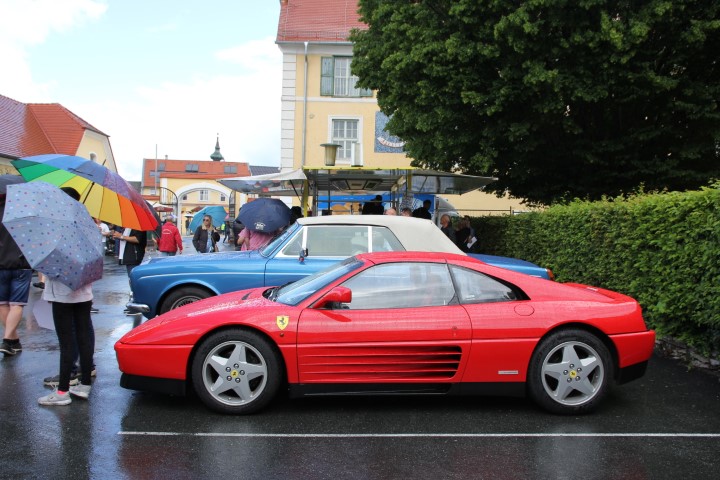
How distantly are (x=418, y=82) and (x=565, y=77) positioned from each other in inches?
113

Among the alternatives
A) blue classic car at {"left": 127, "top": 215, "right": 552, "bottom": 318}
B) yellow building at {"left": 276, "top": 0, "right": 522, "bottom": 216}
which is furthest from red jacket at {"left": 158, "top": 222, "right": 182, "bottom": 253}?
yellow building at {"left": 276, "top": 0, "right": 522, "bottom": 216}

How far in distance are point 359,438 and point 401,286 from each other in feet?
4.13

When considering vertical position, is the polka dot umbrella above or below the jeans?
above

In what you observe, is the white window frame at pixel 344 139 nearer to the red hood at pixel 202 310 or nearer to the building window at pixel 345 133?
the building window at pixel 345 133

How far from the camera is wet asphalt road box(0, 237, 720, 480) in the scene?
3773mm

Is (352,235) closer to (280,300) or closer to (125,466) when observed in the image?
(280,300)

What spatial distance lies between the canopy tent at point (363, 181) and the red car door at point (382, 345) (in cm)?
738

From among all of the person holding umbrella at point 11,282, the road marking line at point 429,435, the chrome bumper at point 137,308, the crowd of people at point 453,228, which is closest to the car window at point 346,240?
the chrome bumper at point 137,308

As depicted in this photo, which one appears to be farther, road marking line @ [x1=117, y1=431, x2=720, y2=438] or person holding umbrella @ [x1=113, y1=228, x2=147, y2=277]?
person holding umbrella @ [x1=113, y1=228, x2=147, y2=277]

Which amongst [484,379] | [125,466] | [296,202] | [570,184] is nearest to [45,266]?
[125,466]

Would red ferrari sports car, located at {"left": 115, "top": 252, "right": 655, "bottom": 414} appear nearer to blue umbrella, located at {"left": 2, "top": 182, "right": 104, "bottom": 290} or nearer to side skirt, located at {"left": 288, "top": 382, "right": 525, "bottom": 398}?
side skirt, located at {"left": 288, "top": 382, "right": 525, "bottom": 398}

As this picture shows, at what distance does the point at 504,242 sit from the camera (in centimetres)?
1369

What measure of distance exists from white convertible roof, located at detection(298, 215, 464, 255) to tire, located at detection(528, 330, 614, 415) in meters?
2.71

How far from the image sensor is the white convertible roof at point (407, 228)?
24.5 ft
